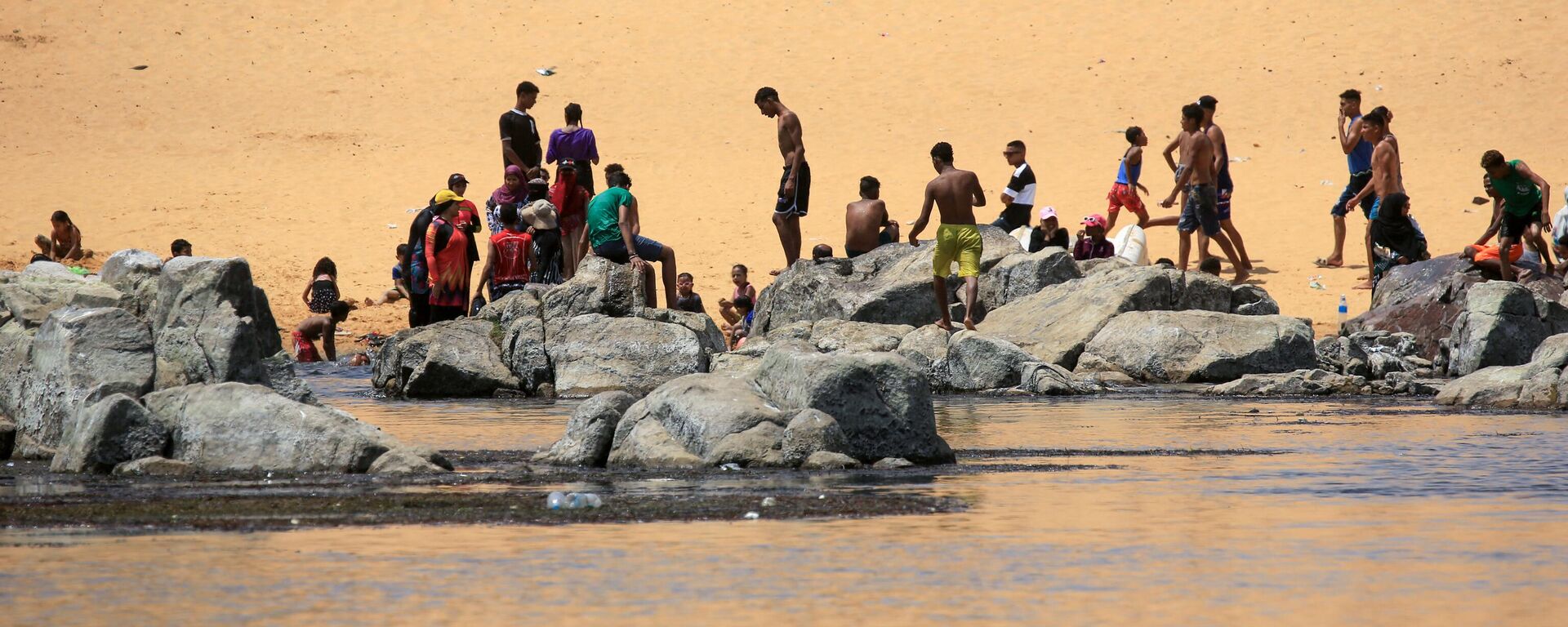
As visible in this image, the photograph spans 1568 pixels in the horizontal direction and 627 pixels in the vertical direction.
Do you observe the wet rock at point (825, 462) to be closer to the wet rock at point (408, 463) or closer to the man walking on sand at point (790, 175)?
the wet rock at point (408, 463)

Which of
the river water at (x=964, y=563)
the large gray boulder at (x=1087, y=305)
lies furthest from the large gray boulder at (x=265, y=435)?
the large gray boulder at (x=1087, y=305)

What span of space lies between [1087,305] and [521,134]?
17.3ft

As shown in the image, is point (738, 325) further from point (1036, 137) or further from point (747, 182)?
point (1036, 137)

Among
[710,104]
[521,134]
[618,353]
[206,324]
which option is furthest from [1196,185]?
[710,104]

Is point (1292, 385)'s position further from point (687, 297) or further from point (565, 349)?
point (687, 297)

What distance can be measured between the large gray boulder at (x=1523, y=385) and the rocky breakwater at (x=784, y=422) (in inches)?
191

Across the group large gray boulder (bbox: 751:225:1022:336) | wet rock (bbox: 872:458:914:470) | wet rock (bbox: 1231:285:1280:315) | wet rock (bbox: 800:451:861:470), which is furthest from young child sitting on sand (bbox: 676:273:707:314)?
wet rock (bbox: 800:451:861:470)

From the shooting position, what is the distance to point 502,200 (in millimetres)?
16891

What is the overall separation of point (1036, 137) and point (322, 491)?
26558 mm

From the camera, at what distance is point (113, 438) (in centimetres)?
854

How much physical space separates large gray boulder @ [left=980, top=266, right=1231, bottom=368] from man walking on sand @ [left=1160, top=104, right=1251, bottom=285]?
238cm

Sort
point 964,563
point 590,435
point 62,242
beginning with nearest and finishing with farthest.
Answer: point 964,563, point 590,435, point 62,242

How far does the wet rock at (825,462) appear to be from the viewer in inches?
334

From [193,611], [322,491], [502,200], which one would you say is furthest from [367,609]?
[502,200]
